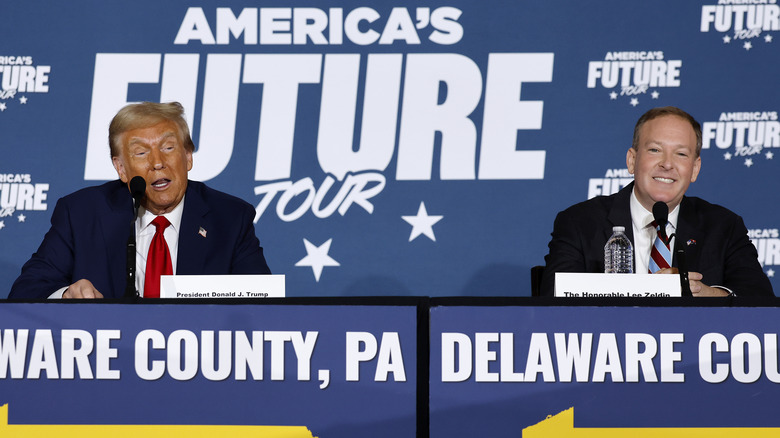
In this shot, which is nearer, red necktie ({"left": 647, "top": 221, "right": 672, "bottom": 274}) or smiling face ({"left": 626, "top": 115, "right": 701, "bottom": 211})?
red necktie ({"left": 647, "top": 221, "right": 672, "bottom": 274})

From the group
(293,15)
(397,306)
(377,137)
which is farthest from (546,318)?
(293,15)

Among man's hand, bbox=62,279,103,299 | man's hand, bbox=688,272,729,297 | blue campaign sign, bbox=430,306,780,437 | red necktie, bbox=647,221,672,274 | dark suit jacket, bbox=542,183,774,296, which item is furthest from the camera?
dark suit jacket, bbox=542,183,774,296

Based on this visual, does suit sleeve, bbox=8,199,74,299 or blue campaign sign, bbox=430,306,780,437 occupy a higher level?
suit sleeve, bbox=8,199,74,299

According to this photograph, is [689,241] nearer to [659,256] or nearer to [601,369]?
[659,256]

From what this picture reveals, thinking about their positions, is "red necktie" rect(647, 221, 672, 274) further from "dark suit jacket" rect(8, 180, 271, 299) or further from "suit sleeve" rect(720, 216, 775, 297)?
"dark suit jacket" rect(8, 180, 271, 299)

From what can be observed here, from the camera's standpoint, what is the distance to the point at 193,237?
9.69 feet

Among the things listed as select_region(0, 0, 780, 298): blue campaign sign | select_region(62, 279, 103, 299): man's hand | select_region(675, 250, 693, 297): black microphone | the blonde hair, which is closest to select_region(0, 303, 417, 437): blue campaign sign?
select_region(62, 279, 103, 299): man's hand

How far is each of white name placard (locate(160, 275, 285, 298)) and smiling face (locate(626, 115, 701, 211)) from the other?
58.6 inches

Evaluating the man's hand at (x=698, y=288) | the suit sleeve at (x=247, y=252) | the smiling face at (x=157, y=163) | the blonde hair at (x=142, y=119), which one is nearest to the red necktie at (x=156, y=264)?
the smiling face at (x=157, y=163)

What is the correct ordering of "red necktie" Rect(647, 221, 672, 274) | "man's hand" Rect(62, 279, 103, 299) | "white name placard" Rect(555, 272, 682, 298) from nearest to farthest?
1. "white name placard" Rect(555, 272, 682, 298)
2. "man's hand" Rect(62, 279, 103, 299)
3. "red necktie" Rect(647, 221, 672, 274)

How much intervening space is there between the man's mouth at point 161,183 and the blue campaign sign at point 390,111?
1.17m

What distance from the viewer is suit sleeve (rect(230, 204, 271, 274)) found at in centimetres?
301

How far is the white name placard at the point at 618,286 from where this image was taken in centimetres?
206

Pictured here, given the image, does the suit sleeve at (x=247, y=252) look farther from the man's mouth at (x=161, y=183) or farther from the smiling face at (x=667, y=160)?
the smiling face at (x=667, y=160)
